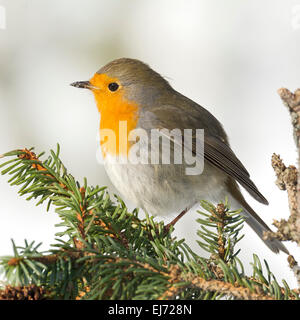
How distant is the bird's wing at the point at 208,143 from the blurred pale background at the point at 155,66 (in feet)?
3.84

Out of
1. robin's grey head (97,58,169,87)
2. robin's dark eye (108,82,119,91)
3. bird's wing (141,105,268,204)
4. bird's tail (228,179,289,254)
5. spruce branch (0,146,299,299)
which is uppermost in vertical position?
robin's grey head (97,58,169,87)

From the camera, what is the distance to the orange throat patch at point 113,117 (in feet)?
9.52

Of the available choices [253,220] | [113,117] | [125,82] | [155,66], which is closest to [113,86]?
[125,82]

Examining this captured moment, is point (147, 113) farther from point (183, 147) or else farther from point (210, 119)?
point (210, 119)

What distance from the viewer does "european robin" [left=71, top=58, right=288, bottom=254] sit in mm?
2904

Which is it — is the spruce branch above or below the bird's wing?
below

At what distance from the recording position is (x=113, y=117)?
3.10 meters

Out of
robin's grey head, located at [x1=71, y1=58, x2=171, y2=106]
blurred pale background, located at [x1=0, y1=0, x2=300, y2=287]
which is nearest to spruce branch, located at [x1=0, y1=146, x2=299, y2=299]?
robin's grey head, located at [x1=71, y1=58, x2=171, y2=106]

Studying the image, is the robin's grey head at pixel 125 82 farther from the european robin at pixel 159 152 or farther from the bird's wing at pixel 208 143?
the bird's wing at pixel 208 143

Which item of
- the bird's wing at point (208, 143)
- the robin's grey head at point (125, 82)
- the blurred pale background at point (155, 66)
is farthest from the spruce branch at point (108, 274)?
the blurred pale background at point (155, 66)

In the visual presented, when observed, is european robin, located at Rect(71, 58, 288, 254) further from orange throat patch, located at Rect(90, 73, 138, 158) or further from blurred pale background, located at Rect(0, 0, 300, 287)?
blurred pale background, located at Rect(0, 0, 300, 287)

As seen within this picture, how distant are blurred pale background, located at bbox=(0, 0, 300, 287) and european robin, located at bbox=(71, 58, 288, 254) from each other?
1.12m
